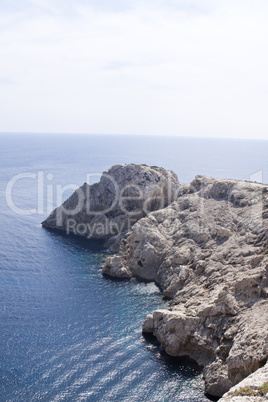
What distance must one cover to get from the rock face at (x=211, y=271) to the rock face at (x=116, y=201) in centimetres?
695

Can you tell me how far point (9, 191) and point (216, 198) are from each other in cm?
9335

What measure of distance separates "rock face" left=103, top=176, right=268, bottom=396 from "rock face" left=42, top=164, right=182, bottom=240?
22.8 ft

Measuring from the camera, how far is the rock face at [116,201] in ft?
300

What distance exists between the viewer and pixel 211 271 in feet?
193

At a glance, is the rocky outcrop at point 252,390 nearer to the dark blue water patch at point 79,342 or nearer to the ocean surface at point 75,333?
the ocean surface at point 75,333

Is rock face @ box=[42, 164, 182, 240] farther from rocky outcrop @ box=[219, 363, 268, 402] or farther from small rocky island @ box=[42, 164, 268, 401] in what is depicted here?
rocky outcrop @ box=[219, 363, 268, 402]

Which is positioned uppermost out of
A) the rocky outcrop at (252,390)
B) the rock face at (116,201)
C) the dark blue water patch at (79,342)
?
the rock face at (116,201)

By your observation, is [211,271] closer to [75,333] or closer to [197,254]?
[197,254]

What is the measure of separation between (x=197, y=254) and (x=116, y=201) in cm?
3419

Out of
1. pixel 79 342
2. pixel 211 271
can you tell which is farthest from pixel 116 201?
pixel 79 342

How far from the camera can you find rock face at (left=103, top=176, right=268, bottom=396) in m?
43.0

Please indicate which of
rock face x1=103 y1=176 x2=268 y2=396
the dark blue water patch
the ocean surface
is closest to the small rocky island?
rock face x1=103 y1=176 x2=268 y2=396

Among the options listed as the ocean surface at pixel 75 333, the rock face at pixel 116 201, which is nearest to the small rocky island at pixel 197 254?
the rock face at pixel 116 201

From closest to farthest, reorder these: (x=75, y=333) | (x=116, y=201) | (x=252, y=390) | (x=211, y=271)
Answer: (x=252, y=390)
(x=75, y=333)
(x=211, y=271)
(x=116, y=201)
